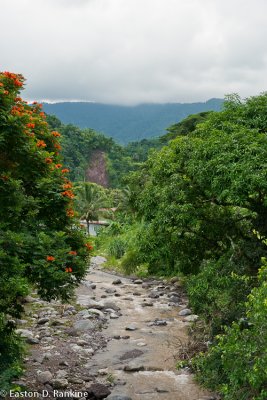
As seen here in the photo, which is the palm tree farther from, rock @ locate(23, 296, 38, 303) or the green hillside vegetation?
the green hillside vegetation

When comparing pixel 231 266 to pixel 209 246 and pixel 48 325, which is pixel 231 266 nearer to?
pixel 209 246

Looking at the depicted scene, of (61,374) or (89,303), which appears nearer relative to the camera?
(61,374)

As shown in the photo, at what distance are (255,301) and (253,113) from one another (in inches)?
244

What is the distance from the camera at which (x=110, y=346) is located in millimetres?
13164

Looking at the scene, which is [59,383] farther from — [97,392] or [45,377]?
[97,392]

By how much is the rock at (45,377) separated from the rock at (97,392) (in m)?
0.97

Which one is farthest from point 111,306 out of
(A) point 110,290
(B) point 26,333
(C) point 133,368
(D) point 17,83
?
(D) point 17,83

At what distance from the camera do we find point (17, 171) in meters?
7.99

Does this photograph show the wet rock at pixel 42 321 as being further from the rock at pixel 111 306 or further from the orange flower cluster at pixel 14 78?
the orange flower cluster at pixel 14 78

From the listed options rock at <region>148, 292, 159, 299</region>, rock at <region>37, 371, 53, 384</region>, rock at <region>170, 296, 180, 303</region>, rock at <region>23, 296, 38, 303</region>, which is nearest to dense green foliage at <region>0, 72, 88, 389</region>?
rock at <region>37, 371, 53, 384</region>

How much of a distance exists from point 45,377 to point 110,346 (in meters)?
3.45

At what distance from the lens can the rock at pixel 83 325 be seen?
14.4 m

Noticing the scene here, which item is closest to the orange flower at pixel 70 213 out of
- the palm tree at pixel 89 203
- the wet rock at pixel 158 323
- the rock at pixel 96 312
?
the wet rock at pixel 158 323

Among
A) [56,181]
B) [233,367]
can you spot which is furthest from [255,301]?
[56,181]
